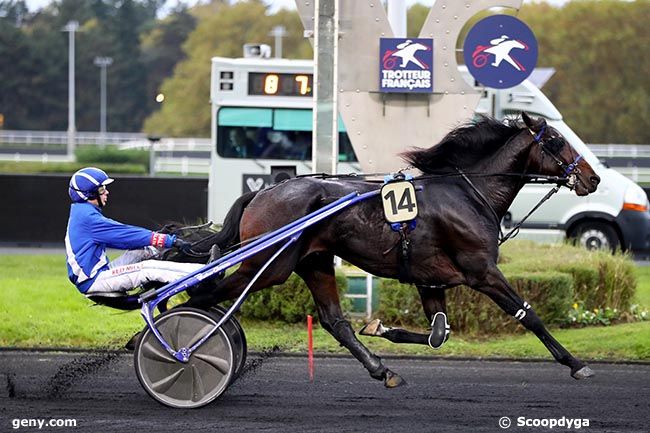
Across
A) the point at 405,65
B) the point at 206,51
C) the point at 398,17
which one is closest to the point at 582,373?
the point at 405,65

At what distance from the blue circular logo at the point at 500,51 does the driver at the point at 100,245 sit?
13.9 ft

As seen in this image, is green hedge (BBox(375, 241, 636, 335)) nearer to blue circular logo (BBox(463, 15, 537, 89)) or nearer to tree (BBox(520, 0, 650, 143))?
blue circular logo (BBox(463, 15, 537, 89))

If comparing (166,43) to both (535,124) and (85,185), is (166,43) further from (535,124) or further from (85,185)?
(85,185)

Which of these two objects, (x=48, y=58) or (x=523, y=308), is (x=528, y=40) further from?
Result: (x=48, y=58)

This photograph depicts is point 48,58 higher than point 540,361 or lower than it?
higher

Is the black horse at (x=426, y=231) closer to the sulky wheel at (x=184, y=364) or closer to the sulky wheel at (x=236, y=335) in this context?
the sulky wheel at (x=236, y=335)

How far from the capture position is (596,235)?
56.5 feet

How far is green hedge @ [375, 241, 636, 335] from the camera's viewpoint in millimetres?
10234

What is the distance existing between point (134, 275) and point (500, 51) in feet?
15.3

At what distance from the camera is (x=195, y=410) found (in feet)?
23.4

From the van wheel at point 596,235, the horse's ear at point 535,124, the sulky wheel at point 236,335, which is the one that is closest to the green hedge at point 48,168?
the van wheel at point 596,235

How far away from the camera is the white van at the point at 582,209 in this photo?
662 inches

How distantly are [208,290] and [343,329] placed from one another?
3.07 feet

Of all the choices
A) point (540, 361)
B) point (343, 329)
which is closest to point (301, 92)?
point (540, 361)
